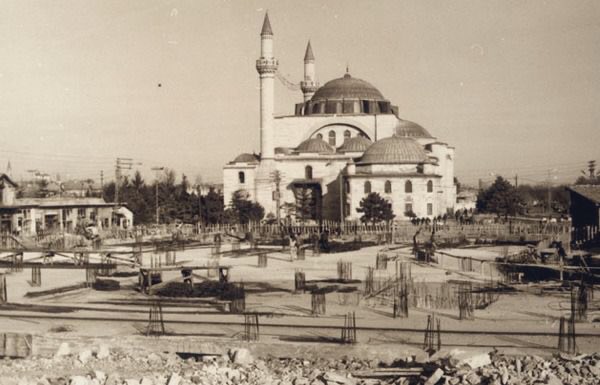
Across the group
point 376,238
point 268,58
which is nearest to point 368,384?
point 376,238

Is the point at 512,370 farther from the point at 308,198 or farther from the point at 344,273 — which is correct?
the point at 308,198

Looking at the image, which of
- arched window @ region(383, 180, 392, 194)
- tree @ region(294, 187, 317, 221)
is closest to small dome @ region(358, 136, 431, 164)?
arched window @ region(383, 180, 392, 194)

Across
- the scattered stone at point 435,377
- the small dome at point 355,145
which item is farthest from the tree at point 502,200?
the scattered stone at point 435,377

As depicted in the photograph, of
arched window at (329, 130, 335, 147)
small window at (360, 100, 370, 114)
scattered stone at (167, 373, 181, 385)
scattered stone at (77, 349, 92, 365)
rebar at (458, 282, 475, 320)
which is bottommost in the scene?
scattered stone at (167, 373, 181, 385)

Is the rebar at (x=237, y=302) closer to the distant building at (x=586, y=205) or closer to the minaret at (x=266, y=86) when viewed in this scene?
the distant building at (x=586, y=205)

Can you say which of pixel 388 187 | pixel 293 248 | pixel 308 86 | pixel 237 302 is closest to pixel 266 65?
pixel 388 187

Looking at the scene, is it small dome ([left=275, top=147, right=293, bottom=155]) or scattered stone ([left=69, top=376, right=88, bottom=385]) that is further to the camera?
small dome ([left=275, top=147, right=293, bottom=155])

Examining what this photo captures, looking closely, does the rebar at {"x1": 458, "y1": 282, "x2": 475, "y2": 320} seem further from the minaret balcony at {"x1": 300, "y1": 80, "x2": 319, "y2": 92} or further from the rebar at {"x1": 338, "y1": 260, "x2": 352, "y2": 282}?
the minaret balcony at {"x1": 300, "y1": 80, "x2": 319, "y2": 92}
